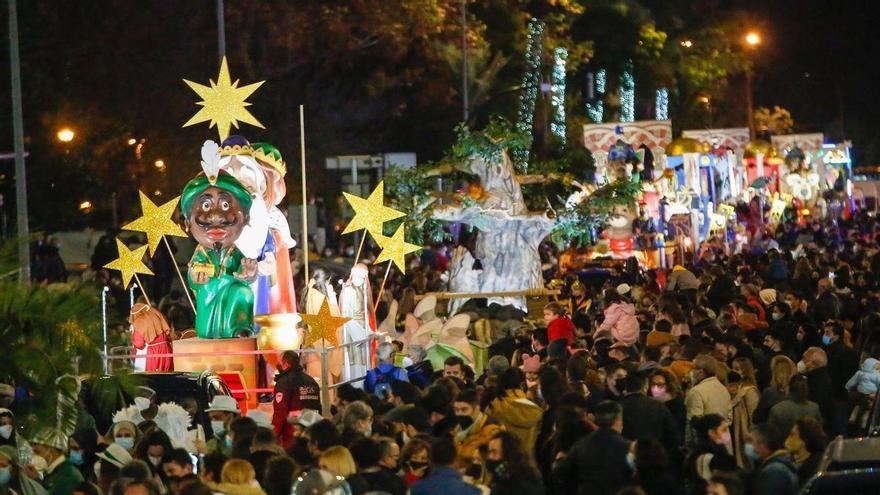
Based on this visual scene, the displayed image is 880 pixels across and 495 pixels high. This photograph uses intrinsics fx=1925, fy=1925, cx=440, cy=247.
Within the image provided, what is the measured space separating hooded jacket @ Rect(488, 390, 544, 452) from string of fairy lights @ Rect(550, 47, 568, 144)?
4244 cm

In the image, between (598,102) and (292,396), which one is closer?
(292,396)

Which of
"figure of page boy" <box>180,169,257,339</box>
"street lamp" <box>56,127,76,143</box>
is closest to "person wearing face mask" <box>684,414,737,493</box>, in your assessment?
"figure of page boy" <box>180,169,257,339</box>

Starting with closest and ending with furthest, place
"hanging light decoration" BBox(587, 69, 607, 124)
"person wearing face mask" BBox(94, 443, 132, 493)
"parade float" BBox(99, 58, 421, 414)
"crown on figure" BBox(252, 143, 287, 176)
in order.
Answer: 1. "person wearing face mask" BBox(94, 443, 132, 493)
2. "parade float" BBox(99, 58, 421, 414)
3. "crown on figure" BBox(252, 143, 287, 176)
4. "hanging light decoration" BBox(587, 69, 607, 124)

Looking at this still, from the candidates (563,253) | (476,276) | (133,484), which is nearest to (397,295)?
(476,276)

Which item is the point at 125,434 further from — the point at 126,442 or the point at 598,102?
the point at 598,102

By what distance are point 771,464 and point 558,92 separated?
46.5 meters

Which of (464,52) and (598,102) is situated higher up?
(598,102)

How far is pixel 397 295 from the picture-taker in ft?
→ 93.8

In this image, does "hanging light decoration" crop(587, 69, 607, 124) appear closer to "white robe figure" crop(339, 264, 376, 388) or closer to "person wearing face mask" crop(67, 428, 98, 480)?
"white robe figure" crop(339, 264, 376, 388)

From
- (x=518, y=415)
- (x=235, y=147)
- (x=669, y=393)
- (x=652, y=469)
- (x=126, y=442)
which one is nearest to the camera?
(x=652, y=469)

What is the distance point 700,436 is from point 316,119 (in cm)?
3153

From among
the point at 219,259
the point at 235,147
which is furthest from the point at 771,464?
the point at 235,147

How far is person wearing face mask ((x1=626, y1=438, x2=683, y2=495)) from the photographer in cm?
999

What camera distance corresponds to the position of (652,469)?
10.1 m
